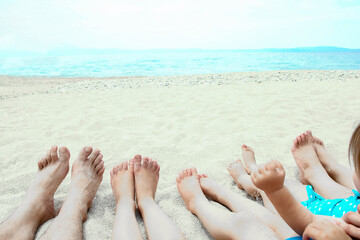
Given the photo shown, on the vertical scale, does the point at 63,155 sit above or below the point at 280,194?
below

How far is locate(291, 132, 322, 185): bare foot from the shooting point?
1.93 m

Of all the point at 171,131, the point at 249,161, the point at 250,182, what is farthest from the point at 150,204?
the point at 171,131

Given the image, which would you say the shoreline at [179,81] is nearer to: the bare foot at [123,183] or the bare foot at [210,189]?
the bare foot at [123,183]

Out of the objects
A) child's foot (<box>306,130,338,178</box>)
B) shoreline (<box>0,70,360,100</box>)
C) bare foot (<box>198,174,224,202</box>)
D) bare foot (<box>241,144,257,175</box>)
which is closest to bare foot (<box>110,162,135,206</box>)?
bare foot (<box>198,174,224,202</box>)

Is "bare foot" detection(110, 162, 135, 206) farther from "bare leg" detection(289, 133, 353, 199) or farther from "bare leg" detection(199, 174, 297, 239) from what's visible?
"bare leg" detection(289, 133, 353, 199)

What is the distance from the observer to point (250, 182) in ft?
6.25

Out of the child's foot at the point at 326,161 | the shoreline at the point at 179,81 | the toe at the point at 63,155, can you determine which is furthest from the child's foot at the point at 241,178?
the shoreline at the point at 179,81

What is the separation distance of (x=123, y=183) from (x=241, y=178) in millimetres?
788

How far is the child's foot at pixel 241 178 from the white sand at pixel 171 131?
6 cm

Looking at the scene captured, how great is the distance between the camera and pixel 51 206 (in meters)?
1.66

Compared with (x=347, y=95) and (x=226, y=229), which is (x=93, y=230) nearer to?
(x=226, y=229)

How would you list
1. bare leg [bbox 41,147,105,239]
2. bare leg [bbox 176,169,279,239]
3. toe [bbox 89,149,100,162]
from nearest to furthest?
bare leg [bbox 176,169,279,239]
bare leg [bbox 41,147,105,239]
toe [bbox 89,149,100,162]

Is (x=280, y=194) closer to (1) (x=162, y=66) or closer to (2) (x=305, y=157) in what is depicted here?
(2) (x=305, y=157)

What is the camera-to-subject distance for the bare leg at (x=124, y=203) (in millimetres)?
1357
